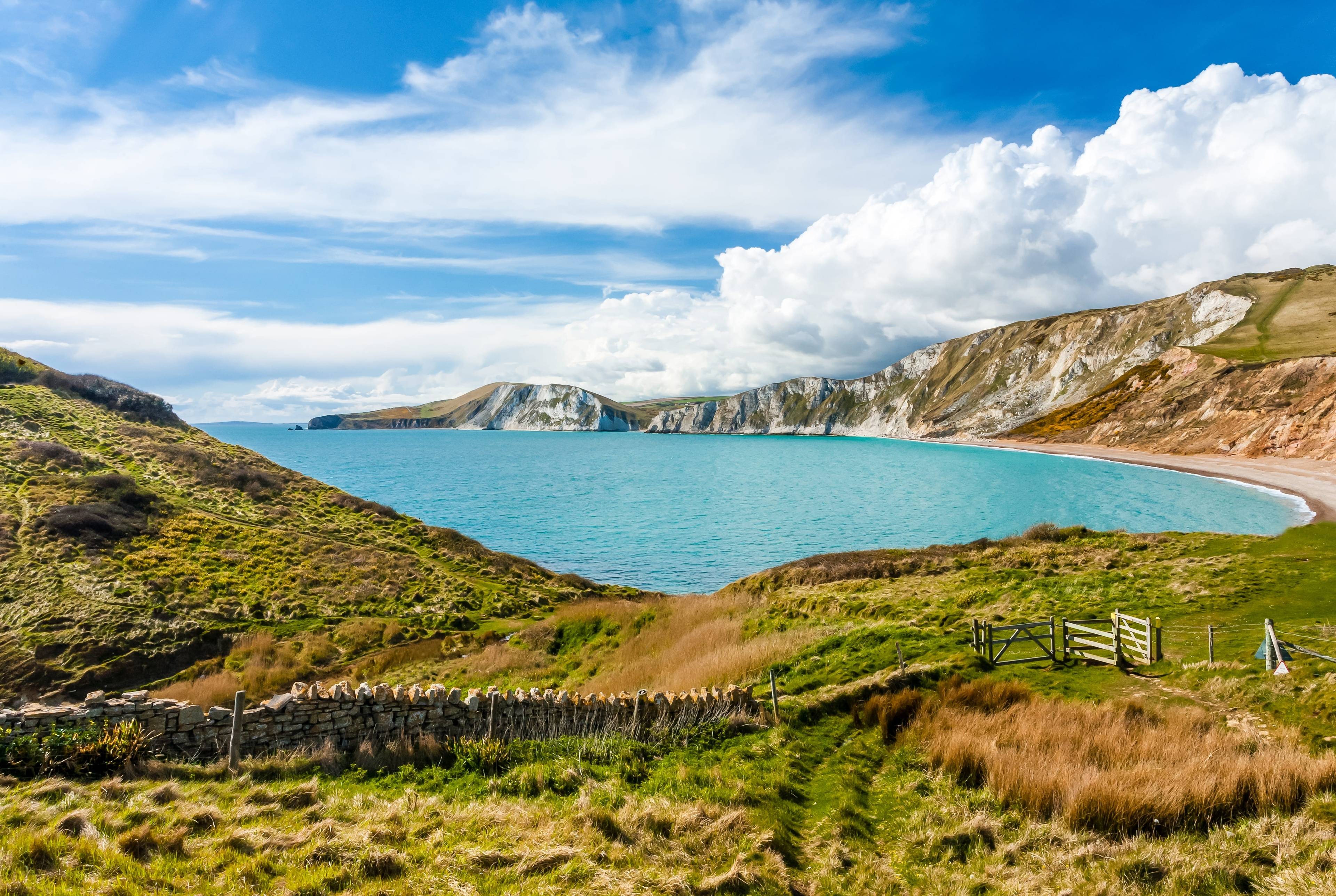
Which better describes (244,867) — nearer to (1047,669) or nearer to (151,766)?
(151,766)

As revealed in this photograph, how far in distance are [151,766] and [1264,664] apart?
825 inches

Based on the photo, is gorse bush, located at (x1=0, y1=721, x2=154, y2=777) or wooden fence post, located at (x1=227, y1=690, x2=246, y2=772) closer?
gorse bush, located at (x1=0, y1=721, x2=154, y2=777)

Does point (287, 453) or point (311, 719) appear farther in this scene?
point (287, 453)

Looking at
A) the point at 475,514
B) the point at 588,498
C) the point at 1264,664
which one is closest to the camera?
the point at 1264,664

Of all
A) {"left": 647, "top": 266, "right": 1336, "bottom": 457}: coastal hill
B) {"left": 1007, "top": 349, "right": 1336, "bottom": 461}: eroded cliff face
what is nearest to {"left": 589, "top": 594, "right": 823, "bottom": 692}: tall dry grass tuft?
{"left": 1007, "top": 349, "right": 1336, "bottom": 461}: eroded cliff face

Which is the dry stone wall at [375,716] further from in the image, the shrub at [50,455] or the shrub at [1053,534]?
the shrub at [50,455]

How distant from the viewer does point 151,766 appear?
977 cm

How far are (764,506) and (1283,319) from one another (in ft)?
462

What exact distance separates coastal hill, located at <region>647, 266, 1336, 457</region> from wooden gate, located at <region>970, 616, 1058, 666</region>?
3722 inches

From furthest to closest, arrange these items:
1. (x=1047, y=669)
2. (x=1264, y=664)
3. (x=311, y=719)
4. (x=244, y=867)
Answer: (x=1047, y=669) < (x=1264, y=664) < (x=311, y=719) < (x=244, y=867)

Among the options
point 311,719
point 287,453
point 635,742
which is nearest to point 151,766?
point 311,719

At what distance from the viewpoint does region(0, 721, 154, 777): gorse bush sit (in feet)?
30.6

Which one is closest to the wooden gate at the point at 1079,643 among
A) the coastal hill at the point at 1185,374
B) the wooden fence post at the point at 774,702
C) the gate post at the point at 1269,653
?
the gate post at the point at 1269,653

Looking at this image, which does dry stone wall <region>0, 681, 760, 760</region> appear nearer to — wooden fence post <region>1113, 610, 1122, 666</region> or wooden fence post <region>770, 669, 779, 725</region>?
wooden fence post <region>770, 669, 779, 725</region>
